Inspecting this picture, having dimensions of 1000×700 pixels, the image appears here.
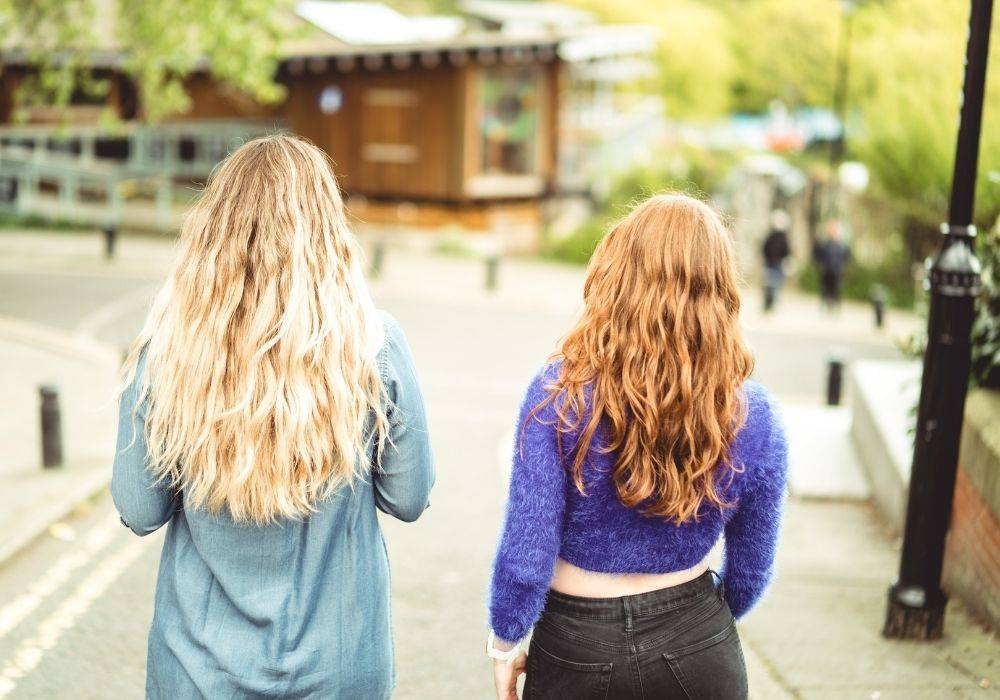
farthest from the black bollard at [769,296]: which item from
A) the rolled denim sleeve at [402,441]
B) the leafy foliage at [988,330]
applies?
the rolled denim sleeve at [402,441]

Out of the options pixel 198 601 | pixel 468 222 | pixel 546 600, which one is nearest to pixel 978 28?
pixel 546 600

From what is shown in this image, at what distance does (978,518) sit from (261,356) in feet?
13.0

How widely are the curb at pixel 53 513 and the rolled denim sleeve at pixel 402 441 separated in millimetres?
4249

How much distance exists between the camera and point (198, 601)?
2.42 meters

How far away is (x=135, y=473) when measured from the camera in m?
2.40

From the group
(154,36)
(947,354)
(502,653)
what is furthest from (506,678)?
(154,36)

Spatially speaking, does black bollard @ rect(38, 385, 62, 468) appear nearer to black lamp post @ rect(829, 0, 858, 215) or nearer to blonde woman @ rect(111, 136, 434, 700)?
blonde woman @ rect(111, 136, 434, 700)

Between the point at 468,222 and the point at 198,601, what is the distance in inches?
890

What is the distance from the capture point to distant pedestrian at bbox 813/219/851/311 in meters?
18.8

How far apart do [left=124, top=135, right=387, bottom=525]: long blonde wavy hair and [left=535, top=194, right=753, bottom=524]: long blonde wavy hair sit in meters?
0.46

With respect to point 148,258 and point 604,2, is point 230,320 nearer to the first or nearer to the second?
point 148,258

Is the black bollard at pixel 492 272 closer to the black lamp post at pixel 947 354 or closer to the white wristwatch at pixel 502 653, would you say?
the black lamp post at pixel 947 354

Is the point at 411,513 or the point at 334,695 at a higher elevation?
the point at 411,513

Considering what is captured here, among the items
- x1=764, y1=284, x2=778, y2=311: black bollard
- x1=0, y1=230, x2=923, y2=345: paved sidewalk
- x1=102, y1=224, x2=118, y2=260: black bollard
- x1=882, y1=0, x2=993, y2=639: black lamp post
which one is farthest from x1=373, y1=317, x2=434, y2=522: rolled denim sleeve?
x1=102, y1=224, x2=118, y2=260: black bollard
